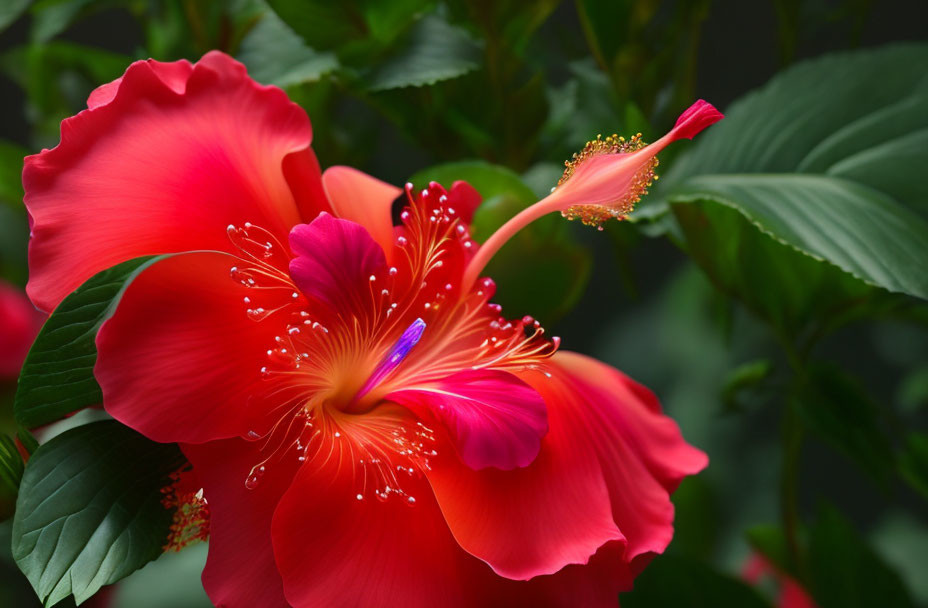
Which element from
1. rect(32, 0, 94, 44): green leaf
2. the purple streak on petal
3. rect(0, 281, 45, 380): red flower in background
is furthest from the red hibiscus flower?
rect(0, 281, 45, 380): red flower in background

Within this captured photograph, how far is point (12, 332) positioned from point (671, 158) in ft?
1.27

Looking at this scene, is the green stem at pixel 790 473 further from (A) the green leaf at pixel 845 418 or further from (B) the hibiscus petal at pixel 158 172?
(B) the hibiscus petal at pixel 158 172

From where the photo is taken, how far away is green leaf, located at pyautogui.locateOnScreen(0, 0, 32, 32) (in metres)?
0.33

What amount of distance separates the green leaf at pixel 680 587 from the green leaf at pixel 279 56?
247mm

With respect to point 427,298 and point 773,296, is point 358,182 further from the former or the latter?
point 773,296

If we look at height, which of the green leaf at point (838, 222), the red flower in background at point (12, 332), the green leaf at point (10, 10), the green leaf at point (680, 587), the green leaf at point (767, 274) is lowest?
the green leaf at point (680, 587)

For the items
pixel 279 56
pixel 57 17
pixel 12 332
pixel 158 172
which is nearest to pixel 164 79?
pixel 158 172

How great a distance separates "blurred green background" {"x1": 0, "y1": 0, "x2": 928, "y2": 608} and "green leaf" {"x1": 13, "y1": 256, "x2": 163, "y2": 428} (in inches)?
4.9

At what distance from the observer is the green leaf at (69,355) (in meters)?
0.18

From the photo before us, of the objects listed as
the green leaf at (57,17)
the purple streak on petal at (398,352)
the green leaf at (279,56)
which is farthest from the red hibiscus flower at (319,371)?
the green leaf at (57,17)

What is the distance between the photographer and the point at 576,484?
0.66 ft

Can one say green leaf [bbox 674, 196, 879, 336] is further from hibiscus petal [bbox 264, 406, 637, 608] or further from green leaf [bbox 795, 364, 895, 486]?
hibiscus petal [bbox 264, 406, 637, 608]

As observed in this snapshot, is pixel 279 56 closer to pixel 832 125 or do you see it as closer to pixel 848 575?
pixel 832 125

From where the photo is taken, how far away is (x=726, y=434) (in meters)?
0.53
